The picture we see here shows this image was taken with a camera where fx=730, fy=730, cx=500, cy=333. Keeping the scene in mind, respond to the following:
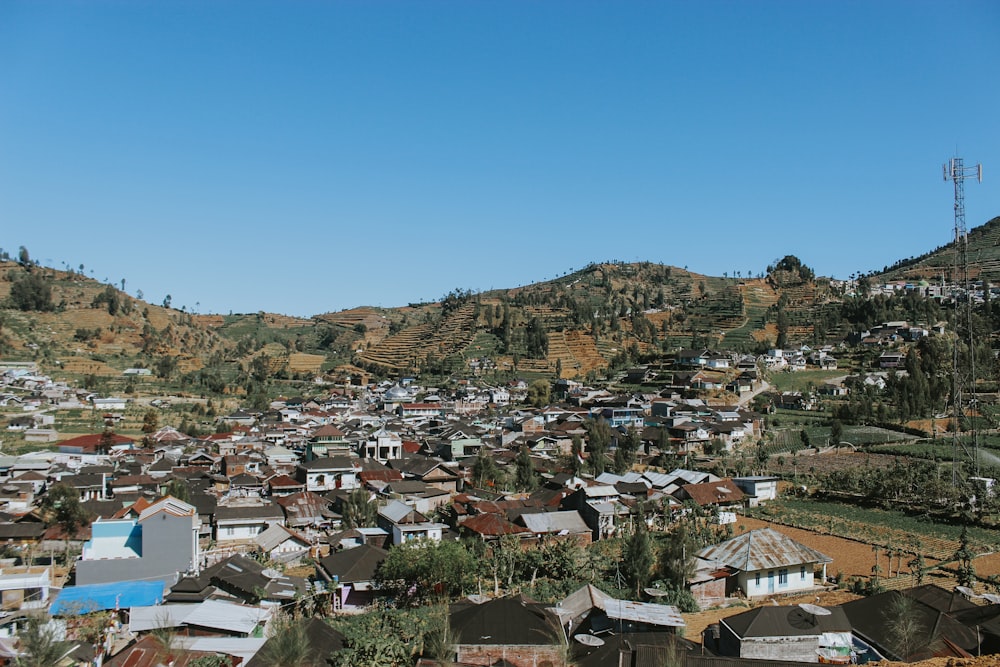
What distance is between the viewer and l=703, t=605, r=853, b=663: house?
11133 millimetres

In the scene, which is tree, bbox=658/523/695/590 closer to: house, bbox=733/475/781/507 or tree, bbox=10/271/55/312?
house, bbox=733/475/781/507

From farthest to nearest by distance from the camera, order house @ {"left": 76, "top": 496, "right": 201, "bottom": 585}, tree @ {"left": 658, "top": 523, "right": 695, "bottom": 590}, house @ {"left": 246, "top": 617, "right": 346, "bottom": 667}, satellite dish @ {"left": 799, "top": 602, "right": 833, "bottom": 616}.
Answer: house @ {"left": 76, "top": 496, "right": 201, "bottom": 585}
tree @ {"left": 658, "top": 523, "right": 695, "bottom": 590}
satellite dish @ {"left": 799, "top": 602, "right": 833, "bottom": 616}
house @ {"left": 246, "top": 617, "right": 346, "bottom": 667}

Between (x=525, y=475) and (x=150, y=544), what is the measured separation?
14.7 meters

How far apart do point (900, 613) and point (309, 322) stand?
380 ft

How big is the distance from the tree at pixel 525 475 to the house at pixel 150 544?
13.3 metres

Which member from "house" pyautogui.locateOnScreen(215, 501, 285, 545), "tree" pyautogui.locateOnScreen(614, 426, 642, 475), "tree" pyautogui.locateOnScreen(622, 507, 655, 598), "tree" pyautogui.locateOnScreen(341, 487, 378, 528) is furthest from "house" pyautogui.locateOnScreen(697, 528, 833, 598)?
"tree" pyautogui.locateOnScreen(614, 426, 642, 475)

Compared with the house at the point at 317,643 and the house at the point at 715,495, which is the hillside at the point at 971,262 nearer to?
the house at the point at 715,495

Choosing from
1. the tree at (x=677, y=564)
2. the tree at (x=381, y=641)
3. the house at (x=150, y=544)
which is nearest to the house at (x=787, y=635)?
the tree at (x=677, y=564)

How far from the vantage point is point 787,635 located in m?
11.3

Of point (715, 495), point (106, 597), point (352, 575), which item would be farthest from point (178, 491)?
point (715, 495)

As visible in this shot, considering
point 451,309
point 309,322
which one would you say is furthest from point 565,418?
point 309,322

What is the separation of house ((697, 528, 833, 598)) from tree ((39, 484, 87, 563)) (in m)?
17.8

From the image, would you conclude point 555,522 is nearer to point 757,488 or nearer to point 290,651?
point 757,488

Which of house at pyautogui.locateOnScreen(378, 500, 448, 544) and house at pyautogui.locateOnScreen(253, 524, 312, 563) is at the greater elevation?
house at pyautogui.locateOnScreen(378, 500, 448, 544)
